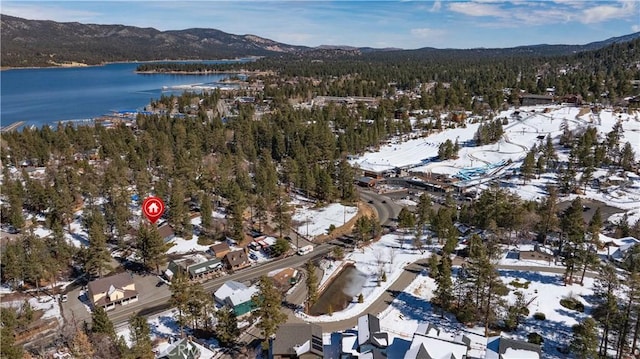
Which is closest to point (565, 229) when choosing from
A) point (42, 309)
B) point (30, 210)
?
point (42, 309)

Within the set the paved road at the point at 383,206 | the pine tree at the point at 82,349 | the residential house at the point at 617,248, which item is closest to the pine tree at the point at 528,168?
the residential house at the point at 617,248

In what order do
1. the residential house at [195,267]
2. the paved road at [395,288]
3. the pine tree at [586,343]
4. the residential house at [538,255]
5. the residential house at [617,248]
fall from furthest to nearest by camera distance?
the residential house at [538,255] → the residential house at [617,248] → the residential house at [195,267] → the paved road at [395,288] → the pine tree at [586,343]

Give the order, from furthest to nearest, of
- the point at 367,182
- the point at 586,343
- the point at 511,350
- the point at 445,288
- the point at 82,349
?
the point at 367,182
the point at 445,288
the point at 586,343
the point at 82,349
the point at 511,350

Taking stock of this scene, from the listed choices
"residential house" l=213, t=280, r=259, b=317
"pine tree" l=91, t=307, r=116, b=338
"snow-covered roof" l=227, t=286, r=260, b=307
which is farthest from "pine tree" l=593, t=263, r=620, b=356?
"pine tree" l=91, t=307, r=116, b=338

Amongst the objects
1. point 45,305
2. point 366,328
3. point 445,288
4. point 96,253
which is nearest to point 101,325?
point 45,305

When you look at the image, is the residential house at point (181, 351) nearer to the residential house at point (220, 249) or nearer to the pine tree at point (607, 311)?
the residential house at point (220, 249)

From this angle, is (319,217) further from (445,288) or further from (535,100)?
(535,100)

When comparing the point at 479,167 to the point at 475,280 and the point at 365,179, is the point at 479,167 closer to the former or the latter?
the point at 365,179
